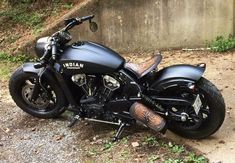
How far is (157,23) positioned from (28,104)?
3.02 metres

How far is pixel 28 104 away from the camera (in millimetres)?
5957

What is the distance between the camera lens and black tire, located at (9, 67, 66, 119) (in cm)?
567

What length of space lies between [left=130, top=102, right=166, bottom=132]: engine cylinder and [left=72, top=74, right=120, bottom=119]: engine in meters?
0.36

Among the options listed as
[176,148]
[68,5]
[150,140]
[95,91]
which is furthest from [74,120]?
[68,5]

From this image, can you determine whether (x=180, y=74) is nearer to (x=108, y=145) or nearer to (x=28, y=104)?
(x=108, y=145)

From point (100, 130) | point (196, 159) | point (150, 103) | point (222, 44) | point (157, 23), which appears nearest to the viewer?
point (196, 159)

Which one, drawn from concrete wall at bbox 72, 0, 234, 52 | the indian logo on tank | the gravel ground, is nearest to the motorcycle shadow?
the gravel ground

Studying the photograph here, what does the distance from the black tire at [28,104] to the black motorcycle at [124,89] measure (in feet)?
0.06

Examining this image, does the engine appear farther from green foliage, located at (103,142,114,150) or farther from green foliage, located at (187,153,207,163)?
green foliage, located at (187,153,207,163)

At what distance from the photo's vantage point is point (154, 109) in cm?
503

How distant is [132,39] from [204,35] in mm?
1244

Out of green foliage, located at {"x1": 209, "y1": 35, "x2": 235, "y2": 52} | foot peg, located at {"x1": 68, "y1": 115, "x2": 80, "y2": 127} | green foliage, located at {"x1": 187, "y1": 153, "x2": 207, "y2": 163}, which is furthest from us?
green foliage, located at {"x1": 209, "y1": 35, "x2": 235, "y2": 52}

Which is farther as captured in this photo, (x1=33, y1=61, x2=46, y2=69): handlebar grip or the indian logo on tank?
(x1=33, y1=61, x2=46, y2=69): handlebar grip

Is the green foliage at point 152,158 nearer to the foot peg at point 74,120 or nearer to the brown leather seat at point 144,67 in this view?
the brown leather seat at point 144,67
